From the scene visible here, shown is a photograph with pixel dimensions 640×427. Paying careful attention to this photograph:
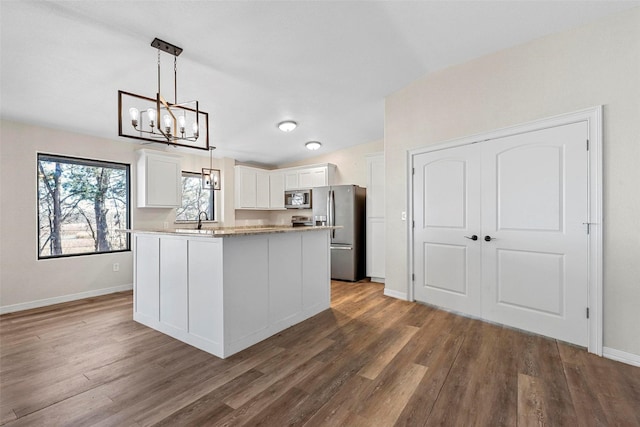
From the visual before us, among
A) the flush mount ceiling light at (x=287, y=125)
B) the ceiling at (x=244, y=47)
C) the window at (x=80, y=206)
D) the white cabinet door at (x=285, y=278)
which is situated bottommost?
the white cabinet door at (x=285, y=278)

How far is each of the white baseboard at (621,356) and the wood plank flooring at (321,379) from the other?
0.09 m

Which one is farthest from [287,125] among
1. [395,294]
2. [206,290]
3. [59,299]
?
[59,299]

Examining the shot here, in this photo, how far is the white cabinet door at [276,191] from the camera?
6.50m

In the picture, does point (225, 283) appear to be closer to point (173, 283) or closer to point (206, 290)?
point (206, 290)

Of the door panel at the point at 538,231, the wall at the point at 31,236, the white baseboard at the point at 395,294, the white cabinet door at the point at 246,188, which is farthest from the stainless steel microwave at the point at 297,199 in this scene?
the door panel at the point at 538,231

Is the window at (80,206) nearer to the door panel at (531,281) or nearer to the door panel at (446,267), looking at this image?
the door panel at (446,267)

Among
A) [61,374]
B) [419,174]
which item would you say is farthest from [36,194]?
[419,174]

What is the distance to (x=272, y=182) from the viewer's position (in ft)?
21.5

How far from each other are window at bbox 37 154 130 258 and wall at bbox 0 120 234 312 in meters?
0.12

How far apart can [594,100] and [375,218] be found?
317cm

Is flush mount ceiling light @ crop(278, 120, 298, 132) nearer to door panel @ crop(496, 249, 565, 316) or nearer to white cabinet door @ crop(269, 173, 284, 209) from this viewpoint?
white cabinet door @ crop(269, 173, 284, 209)

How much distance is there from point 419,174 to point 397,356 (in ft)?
7.47

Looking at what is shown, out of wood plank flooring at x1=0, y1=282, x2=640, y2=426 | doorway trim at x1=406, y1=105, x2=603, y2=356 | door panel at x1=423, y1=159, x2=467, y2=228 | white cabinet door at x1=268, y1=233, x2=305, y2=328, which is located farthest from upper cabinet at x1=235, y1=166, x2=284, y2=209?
doorway trim at x1=406, y1=105, x2=603, y2=356

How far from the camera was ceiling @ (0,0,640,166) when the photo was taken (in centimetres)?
224
